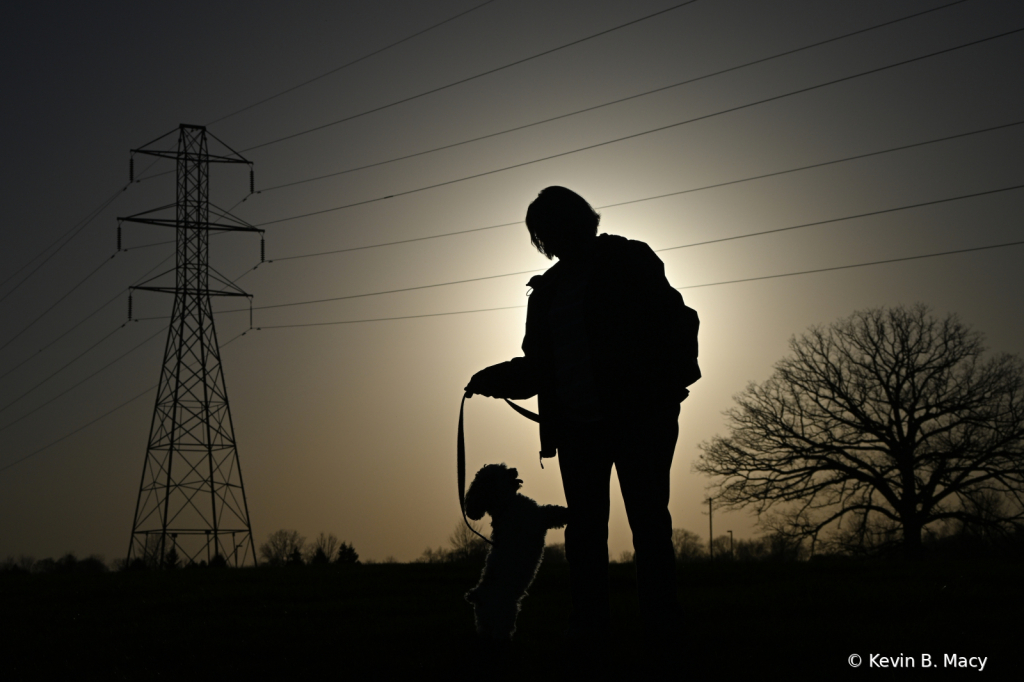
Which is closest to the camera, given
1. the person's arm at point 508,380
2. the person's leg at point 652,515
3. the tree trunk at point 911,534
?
the person's leg at point 652,515

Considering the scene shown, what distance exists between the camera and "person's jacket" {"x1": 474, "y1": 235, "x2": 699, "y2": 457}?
132 inches

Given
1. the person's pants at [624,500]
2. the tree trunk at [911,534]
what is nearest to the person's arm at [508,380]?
the person's pants at [624,500]

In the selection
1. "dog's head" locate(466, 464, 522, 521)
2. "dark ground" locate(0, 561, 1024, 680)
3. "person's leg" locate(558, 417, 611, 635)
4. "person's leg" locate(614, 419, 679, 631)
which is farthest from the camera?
"dog's head" locate(466, 464, 522, 521)

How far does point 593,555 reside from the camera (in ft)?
11.7

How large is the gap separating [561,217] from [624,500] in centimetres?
131

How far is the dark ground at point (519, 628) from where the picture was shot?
3.66m

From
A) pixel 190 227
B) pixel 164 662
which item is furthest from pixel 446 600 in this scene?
pixel 190 227

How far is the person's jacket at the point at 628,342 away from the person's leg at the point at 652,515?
0.11 meters

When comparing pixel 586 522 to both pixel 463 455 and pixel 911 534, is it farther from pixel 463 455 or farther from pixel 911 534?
pixel 911 534

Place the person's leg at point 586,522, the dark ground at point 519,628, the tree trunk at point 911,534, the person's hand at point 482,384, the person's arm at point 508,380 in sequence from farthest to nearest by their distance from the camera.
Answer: the tree trunk at point 911,534 < the person's hand at point 482,384 < the person's arm at point 508,380 < the dark ground at point 519,628 < the person's leg at point 586,522

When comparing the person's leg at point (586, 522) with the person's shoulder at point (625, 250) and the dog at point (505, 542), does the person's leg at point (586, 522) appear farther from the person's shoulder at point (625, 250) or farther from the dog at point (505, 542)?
the person's shoulder at point (625, 250)

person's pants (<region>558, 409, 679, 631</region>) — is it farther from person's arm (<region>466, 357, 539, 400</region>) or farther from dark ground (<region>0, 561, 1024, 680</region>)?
person's arm (<region>466, 357, 539, 400</region>)

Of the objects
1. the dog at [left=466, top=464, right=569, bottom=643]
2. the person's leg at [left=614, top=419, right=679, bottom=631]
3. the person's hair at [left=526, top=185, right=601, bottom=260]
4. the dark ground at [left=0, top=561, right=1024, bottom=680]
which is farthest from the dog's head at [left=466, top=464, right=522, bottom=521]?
the person's hair at [left=526, top=185, right=601, bottom=260]

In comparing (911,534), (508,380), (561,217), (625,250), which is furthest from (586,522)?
(911,534)
